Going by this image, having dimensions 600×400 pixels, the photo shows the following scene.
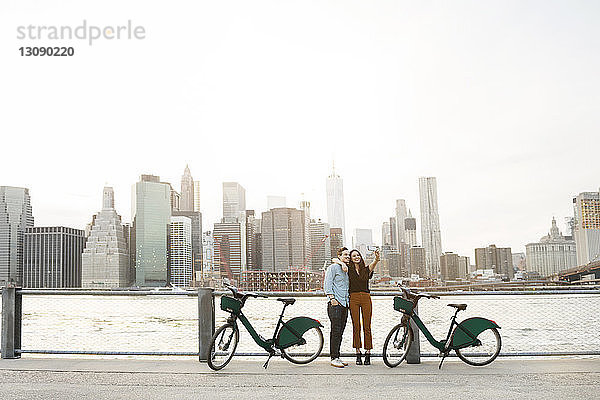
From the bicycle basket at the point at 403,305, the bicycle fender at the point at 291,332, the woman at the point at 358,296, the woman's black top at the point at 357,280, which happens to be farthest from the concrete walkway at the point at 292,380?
the woman's black top at the point at 357,280

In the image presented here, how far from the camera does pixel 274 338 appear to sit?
8.66 meters

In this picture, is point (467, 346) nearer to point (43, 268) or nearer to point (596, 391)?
point (596, 391)

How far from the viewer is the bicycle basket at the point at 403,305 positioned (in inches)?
330

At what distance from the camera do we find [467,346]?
8.37 meters

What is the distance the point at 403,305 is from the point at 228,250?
113 metres

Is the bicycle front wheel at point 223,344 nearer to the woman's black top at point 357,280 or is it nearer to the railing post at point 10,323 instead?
the woman's black top at point 357,280

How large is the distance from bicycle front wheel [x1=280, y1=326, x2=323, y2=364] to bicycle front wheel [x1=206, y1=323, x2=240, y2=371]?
794 mm

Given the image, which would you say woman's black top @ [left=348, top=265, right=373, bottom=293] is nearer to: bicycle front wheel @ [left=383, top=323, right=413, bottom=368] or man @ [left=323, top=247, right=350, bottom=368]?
man @ [left=323, top=247, right=350, bottom=368]

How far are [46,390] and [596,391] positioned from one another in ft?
21.5

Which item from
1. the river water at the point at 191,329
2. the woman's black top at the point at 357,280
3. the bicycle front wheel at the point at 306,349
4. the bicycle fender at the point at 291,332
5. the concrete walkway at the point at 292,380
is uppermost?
the woman's black top at the point at 357,280

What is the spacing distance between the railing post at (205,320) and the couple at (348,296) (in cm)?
185

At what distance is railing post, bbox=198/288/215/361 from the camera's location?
349 inches

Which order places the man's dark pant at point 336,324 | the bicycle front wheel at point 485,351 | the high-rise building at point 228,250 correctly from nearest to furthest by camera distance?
1. the bicycle front wheel at point 485,351
2. the man's dark pant at point 336,324
3. the high-rise building at point 228,250

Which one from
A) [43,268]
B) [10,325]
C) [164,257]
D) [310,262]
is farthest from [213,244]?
[10,325]
